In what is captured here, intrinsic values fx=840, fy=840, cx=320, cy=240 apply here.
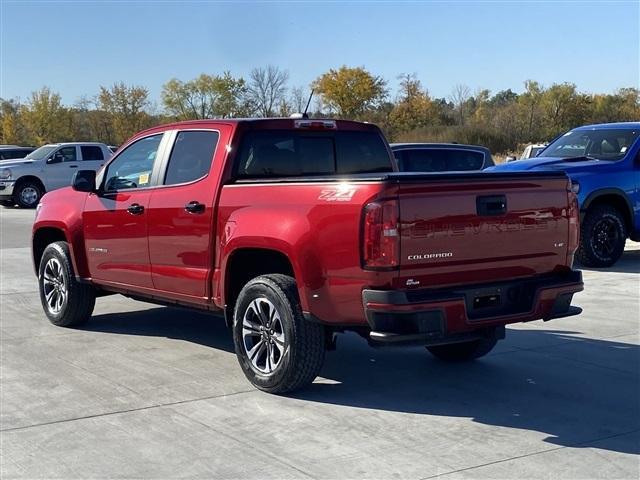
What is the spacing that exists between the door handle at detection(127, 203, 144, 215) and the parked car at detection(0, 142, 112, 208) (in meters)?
19.9

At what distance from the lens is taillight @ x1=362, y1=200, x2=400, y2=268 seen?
5.03m

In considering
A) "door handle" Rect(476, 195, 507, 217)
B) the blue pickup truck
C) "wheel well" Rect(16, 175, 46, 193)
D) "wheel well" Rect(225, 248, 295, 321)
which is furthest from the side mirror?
"wheel well" Rect(16, 175, 46, 193)

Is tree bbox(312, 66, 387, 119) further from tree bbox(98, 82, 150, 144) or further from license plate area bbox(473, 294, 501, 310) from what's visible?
license plate area bbox(473, 294, 501, 310)

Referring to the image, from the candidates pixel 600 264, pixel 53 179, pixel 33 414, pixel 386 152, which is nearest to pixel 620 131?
pixel 600 264

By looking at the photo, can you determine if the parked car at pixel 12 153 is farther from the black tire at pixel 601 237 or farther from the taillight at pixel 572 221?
the taillight at pixel 572 221

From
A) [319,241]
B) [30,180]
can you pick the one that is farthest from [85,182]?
[30,180]

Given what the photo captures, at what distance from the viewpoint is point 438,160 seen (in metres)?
14.5

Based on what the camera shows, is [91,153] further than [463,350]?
Yes

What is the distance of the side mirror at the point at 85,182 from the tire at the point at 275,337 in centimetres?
246

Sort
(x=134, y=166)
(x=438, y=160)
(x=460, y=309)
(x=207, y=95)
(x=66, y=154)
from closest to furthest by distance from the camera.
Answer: (x=460, y=309) → (x=134, y=166) → (x=438, y=160) → (x=66, y=154) → (x=207, y=95)

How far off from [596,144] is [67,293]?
337 inches

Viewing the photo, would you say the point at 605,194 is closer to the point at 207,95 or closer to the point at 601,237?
the point at 601,237

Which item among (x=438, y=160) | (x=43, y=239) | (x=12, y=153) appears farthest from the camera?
(x=12, y=153)

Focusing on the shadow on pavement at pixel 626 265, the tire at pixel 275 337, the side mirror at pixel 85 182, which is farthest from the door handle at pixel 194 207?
the shadow on pavement at pixel 626 265
